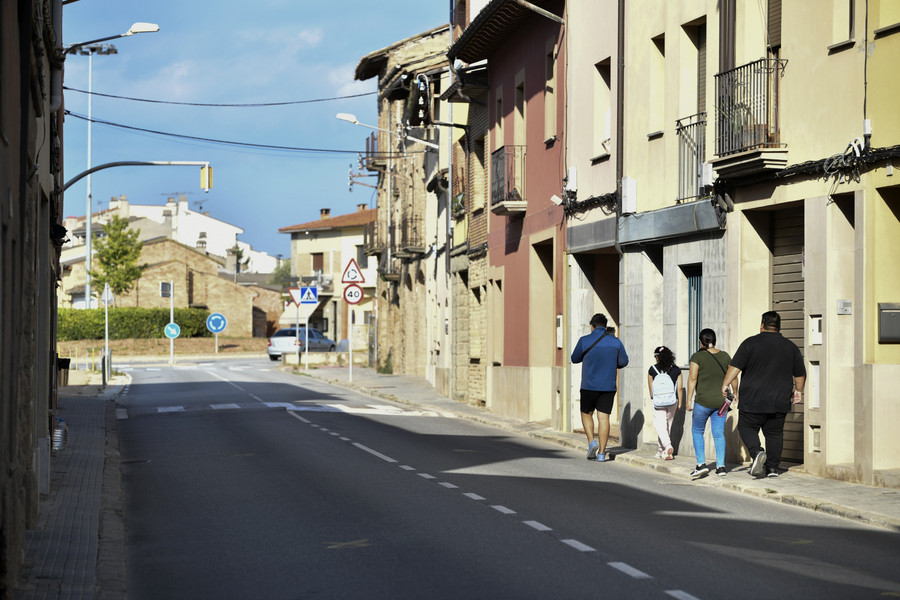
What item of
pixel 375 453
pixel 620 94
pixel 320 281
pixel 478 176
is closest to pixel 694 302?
pixel 620 94

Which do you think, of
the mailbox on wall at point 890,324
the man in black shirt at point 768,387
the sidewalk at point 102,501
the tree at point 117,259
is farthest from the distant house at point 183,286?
the mailbox on wall at point 890,324

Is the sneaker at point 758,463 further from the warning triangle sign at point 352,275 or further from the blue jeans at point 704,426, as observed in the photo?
the warning triangle sign at point 352,275

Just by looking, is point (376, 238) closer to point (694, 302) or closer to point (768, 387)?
point (694, 302)

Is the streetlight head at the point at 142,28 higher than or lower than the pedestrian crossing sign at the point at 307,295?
higher

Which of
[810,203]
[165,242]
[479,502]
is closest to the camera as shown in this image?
[479,502]

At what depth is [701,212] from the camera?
17469 mm

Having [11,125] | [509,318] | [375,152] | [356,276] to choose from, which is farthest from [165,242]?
[11,125]

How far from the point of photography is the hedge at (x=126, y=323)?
71625mm

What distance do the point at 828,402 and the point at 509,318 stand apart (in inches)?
552

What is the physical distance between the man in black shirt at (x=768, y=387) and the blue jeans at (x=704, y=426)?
442 millimetres

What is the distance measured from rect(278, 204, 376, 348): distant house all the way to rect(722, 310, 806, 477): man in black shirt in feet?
230

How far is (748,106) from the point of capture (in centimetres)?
1606

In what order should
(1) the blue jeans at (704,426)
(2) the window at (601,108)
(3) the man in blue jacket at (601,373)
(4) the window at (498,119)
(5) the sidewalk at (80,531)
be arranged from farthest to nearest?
(4) the window at (498,119) < (2) the window at (601,108) < (3) the man in blue jacket at (601,373) < (1) the blue jeans at (704,426) < (5) the sidewalk at (80,531)

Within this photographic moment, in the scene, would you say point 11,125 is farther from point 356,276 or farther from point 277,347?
point 277,347
